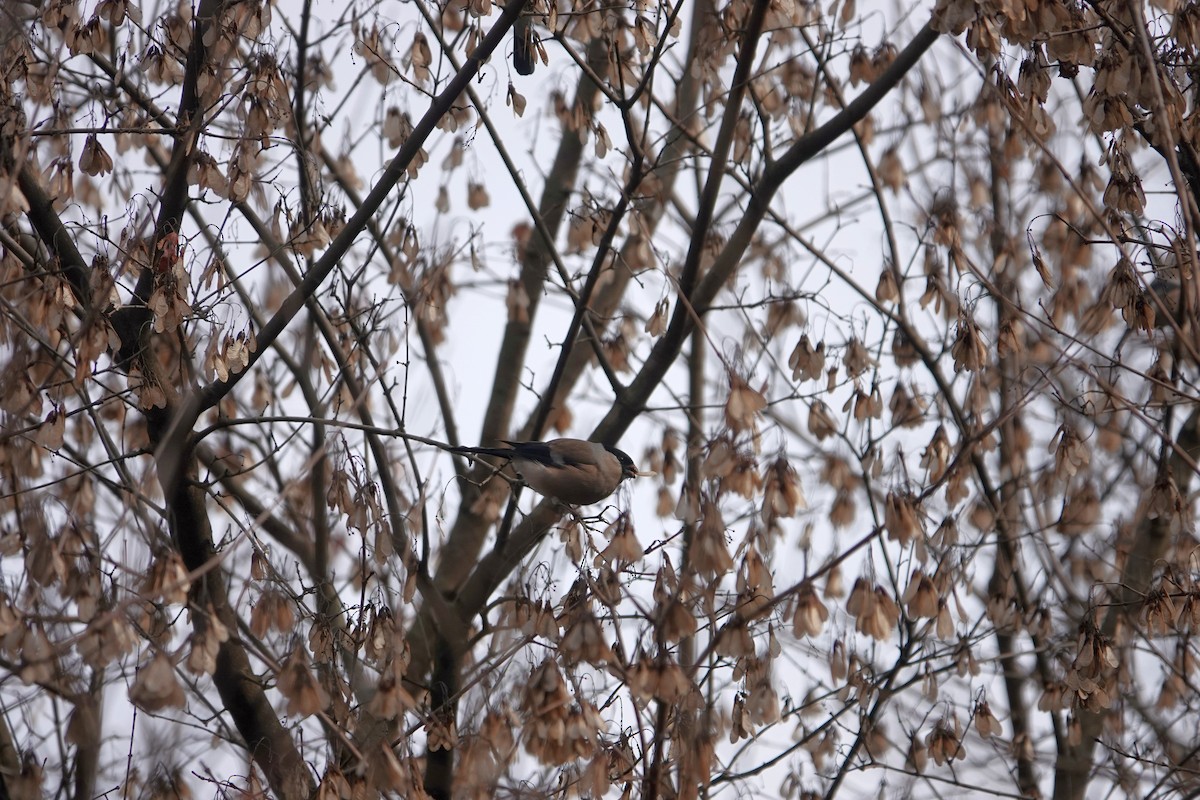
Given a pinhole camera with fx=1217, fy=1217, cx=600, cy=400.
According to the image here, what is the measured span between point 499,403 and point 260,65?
343cm

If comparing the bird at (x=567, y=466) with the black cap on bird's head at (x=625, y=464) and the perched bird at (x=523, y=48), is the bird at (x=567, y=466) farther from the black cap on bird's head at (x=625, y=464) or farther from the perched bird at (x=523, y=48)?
the perched bird at (x=523, y=48)

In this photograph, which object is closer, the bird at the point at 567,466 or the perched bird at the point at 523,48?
the perched bird at the point at 523,48

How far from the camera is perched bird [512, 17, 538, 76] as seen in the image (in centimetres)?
442

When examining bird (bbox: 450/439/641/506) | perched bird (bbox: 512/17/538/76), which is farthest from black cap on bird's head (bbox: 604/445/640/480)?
perched bird (bbox: 512/17/538/76)

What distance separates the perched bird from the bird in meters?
1.74

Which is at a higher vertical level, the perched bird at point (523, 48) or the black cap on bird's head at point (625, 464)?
the perched bird at point (523, 48)

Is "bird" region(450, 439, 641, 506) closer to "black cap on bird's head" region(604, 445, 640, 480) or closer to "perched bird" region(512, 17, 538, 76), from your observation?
"black cap on bird's head" region(604, 445, 640, 480)

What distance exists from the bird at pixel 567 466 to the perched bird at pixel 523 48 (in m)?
1.74

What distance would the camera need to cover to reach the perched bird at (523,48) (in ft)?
14.5

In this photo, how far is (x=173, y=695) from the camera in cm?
309

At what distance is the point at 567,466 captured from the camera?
5664 mm

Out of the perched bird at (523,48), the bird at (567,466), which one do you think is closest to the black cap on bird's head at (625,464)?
the bird at (567,466)

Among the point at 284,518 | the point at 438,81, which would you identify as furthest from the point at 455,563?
the point at 438,81

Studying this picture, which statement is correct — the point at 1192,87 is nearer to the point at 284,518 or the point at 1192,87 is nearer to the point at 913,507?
the point at 913,507
